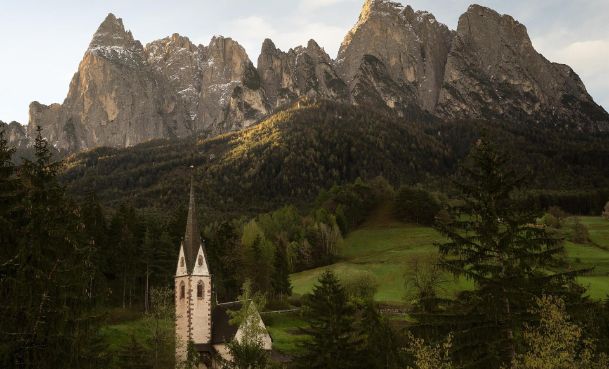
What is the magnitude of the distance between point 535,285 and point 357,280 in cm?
5925

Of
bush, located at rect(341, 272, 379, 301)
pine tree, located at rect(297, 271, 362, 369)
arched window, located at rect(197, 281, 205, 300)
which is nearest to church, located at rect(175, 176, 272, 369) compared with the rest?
arched window, located at rect(197, 281, 205, 300)

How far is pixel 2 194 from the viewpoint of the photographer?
2480 centimetres

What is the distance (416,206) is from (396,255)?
124ft

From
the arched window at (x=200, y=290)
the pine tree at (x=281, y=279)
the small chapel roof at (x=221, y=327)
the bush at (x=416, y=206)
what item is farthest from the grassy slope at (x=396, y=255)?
the arched window at (x=200, y=290)

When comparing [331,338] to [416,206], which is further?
[416,206]

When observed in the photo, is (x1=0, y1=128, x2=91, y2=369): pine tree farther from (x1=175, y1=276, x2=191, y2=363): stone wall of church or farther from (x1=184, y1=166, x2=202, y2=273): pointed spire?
(x1=184, y1=166, x2=202, y2=273): pointed spire

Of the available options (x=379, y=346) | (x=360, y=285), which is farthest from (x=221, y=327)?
(x=360, y=285)

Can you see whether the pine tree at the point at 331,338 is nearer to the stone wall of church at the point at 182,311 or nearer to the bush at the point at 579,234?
the stone wall of church at the point at 182,311

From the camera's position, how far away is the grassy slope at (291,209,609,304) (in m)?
92.8

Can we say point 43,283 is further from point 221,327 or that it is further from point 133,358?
point 221,327

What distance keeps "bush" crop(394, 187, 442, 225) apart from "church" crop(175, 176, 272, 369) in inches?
3926

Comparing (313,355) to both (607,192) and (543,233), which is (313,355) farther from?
(607,192)

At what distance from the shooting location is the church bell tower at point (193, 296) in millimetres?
58188

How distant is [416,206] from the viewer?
15462 centimetres
